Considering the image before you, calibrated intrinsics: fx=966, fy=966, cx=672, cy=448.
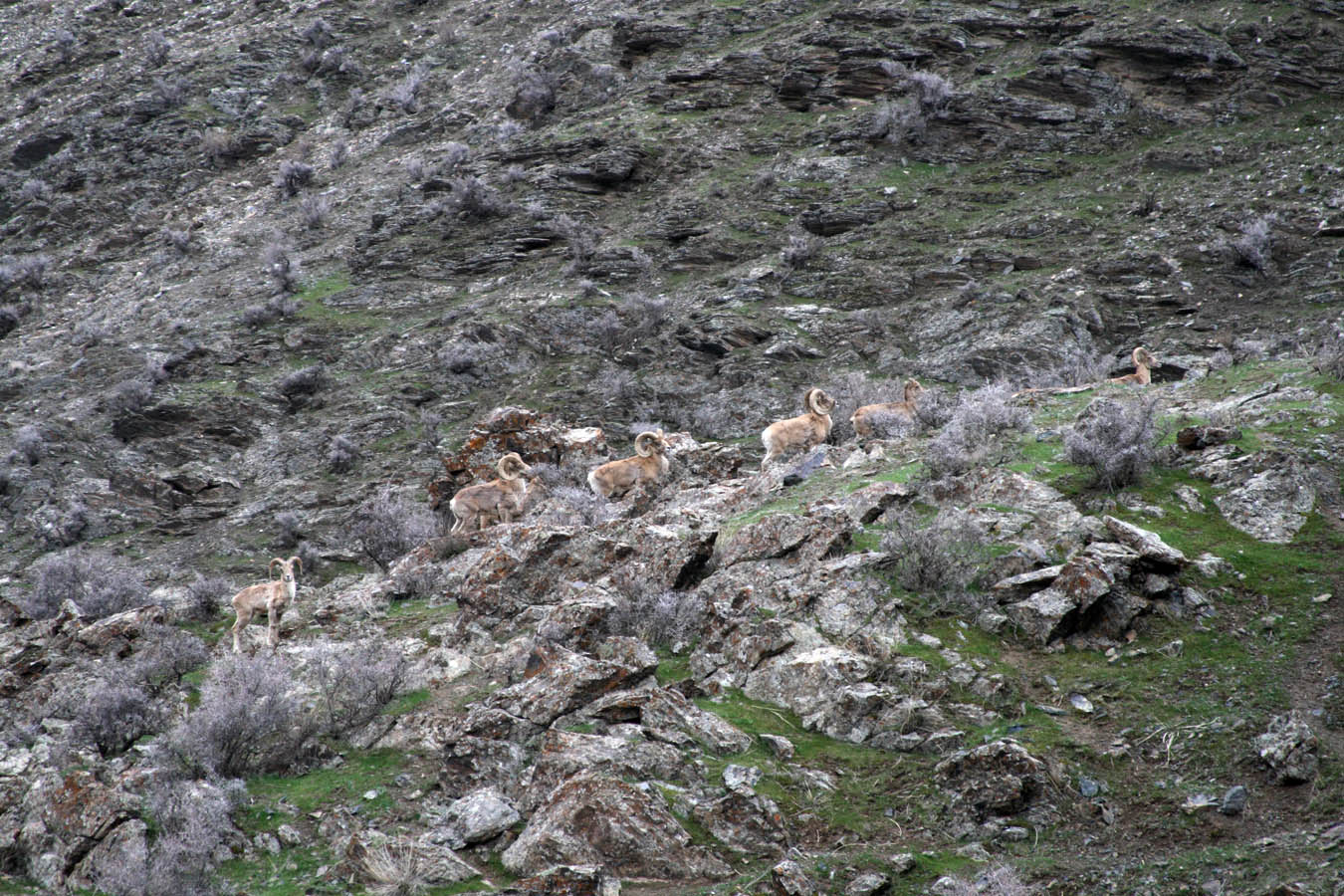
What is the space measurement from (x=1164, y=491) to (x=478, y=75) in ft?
126

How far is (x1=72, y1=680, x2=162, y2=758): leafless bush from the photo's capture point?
9.06 metres

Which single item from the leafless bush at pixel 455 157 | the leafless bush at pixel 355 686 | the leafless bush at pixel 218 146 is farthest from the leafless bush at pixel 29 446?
the leafless bush at pixel 218 146

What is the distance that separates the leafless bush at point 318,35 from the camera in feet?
153

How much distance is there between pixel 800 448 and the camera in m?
15.9

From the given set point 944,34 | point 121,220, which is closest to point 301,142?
point 121,220

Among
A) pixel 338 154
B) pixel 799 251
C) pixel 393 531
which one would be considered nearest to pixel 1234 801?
pixel 393 531

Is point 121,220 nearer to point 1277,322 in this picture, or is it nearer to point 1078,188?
point 1078,188

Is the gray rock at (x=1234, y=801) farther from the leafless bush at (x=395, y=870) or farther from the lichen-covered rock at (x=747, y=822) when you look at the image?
the leafless bush at (x=395, y=870)

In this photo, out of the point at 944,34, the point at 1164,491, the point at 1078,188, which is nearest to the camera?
the point at 1164,491

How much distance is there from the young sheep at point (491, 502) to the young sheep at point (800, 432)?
13.4ft

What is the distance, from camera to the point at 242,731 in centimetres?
836

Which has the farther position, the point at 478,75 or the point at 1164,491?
the point at 478,75

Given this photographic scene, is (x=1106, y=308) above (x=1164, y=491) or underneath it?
underneath

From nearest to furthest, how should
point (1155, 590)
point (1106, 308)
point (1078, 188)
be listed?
point (1155, 590)
point (1106, 308)
point (1078, 188)
